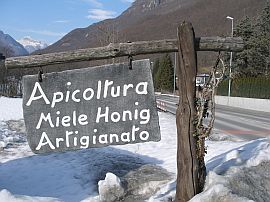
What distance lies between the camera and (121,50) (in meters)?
4.26

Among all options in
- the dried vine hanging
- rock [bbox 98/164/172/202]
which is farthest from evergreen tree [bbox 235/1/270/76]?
the dried vine hanging

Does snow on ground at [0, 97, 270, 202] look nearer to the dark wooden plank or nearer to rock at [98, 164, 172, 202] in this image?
rock at [98, 164, 172, 202]

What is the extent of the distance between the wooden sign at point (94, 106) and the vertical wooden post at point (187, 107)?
347 millimetres

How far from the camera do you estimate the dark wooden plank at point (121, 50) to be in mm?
4270

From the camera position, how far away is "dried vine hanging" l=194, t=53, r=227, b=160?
4.31m

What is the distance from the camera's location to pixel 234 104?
45281mm

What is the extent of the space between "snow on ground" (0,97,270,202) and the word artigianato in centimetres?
98

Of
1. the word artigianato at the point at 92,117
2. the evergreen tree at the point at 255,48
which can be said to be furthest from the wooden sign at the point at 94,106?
the evergreen tree at the point at 255,48

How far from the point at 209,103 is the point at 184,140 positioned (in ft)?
1.65

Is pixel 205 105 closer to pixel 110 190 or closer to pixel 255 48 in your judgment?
pixel 110 190

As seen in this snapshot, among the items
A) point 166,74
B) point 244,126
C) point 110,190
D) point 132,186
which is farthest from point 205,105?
point 166,74

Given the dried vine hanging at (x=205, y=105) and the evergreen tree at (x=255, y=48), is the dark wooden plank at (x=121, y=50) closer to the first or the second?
the dried vine hanging at (x=205, y=105)

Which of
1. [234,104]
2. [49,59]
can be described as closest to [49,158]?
[49,59]

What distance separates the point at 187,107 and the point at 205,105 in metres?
0.24
